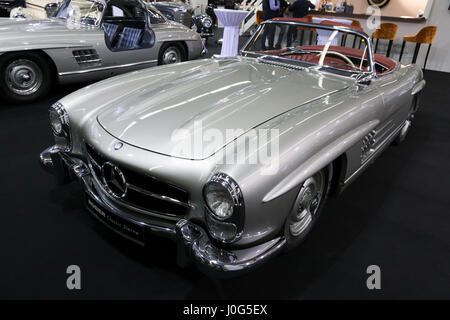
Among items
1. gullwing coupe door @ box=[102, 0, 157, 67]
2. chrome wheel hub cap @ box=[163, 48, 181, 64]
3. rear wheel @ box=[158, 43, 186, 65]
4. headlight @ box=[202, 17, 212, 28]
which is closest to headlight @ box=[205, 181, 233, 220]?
gullwing coupe door @ box=[102, 0, 157, 67]

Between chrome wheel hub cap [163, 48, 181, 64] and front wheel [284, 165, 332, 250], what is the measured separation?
4062mm

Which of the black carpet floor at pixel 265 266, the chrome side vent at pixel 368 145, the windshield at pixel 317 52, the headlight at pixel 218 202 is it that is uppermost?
the windshield at pixel 317 52

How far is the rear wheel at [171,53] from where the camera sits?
5.17 meters

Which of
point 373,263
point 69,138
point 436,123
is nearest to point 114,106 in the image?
point 69,138

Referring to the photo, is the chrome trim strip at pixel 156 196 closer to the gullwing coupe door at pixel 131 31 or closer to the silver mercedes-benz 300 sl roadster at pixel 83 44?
the silver mercedes-benz 300 sl roadster at pixel 83 44

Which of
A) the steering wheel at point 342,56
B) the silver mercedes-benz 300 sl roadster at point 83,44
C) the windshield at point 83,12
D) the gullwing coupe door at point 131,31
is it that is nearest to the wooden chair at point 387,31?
the silver mercedes-benz 300 sl roadster at point 83,44

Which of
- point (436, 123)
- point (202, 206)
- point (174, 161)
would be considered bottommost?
point (436, 123)

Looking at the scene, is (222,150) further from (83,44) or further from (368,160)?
(83,44)

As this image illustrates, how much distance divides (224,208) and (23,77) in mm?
3626

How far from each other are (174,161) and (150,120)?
0.36m

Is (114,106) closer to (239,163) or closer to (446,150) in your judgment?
(239,163)

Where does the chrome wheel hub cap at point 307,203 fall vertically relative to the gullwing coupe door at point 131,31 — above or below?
below

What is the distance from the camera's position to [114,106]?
192 cm

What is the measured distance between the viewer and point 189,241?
1404mm
